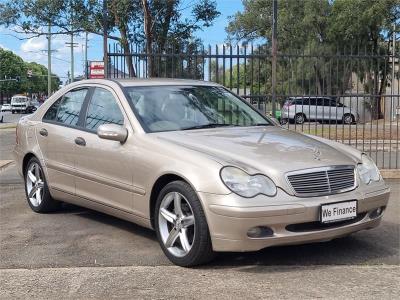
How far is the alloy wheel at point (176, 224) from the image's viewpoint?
15.8 feet

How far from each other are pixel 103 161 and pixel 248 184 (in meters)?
1.77

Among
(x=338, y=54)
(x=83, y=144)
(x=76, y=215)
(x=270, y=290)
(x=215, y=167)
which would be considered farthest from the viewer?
(x=338, y=54)

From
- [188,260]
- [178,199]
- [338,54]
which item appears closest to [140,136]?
[178,199]

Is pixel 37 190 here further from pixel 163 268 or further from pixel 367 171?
pixel 367 171

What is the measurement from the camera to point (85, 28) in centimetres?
Result: 2341

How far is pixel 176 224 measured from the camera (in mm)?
4926

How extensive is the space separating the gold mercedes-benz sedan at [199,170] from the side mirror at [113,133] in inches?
0.4

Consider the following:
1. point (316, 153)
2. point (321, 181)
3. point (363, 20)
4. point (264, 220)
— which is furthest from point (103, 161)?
point (363, 20)

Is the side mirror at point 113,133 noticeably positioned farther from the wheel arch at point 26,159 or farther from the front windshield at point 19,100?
the front windshield at point 19,100

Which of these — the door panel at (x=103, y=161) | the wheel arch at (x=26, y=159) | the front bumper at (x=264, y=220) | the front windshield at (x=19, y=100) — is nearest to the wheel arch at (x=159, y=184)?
the door panel at (x=103, y=161)

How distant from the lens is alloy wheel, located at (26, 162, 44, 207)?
698cm

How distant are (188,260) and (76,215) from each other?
2641 millimetres

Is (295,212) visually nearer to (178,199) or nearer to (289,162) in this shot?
(289,162)

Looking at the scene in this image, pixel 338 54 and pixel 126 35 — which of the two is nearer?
pixel 338 54
